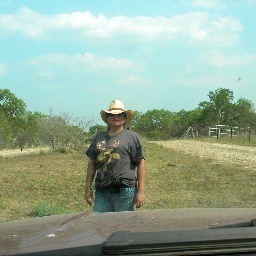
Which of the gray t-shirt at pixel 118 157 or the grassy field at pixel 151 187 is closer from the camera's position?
the gray t-shirt at pixel 118 157

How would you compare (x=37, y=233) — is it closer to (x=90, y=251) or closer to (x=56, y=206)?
(x=90, y=251)

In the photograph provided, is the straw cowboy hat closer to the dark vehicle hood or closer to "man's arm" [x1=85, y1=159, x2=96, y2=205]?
"man's arm" [x1=85, y1=159, x2=96, y2=205]

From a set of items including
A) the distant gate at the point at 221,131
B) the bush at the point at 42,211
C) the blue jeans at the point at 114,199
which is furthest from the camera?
the distant gate at the point at 221,131

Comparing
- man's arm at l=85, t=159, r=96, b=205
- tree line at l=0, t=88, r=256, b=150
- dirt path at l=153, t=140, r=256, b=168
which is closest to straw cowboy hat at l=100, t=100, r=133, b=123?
man's arm at l=85, t=159, r=96, b=205

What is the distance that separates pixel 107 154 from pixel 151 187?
7.88 metres

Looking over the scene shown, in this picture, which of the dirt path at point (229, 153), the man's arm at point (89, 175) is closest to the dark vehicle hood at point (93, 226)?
the man's arm at point (89, 175)

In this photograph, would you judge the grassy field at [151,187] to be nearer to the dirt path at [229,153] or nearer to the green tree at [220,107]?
the dirt path at [229,153]

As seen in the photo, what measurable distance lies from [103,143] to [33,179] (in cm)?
943

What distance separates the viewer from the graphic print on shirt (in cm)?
533

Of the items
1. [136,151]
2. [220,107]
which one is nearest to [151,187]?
[136,151]

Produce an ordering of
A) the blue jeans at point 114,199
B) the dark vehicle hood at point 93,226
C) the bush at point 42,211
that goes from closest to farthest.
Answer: the dark vehicle hood at point 93,226 → the blue jeans at point 114,199 → the bush at point 42,211

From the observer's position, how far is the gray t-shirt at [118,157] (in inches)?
210

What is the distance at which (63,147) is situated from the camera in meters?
26.5

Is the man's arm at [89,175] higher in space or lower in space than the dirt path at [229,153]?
higher
